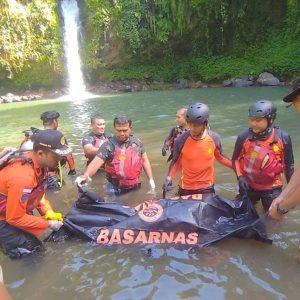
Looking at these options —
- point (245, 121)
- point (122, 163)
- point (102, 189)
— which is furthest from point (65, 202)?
point (245, 121)

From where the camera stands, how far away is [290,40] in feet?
84.9

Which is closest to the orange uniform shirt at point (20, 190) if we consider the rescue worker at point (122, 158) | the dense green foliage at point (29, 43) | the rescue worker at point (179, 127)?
the rescue worker at point (122, 158)

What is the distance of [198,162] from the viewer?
4930 millimetres

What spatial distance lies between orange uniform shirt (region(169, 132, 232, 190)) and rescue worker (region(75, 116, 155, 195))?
957mm

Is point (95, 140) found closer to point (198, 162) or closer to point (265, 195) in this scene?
point (198, 162)

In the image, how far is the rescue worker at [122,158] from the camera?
18.6ft

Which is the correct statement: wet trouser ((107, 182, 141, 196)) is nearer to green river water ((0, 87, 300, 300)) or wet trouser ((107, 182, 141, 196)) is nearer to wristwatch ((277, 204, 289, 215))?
green river water ((0, 87, 300, 300))

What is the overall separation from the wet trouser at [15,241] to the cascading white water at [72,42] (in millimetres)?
28210

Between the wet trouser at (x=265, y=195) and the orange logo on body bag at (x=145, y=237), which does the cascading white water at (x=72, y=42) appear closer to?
the wet trouser at (x=265, y=195)

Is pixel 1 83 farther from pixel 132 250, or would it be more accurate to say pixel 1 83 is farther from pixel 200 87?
pixel 132 250

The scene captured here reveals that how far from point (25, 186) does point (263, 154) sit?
9.03ft

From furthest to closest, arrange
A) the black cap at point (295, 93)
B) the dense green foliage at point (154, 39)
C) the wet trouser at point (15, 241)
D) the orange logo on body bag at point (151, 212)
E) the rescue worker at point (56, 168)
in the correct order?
the dense green foliage at point (154, 39), the rescue worker at point (56, 168), the orange logo on body bag at point (151, 212), the wet trouser at point (15, 241), the black cap at point (295, 93)

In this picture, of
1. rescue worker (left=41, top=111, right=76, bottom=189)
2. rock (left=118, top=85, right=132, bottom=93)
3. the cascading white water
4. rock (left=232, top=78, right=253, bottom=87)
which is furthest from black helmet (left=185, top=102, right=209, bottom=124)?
the cascading white water

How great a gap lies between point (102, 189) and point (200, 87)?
2049cm
